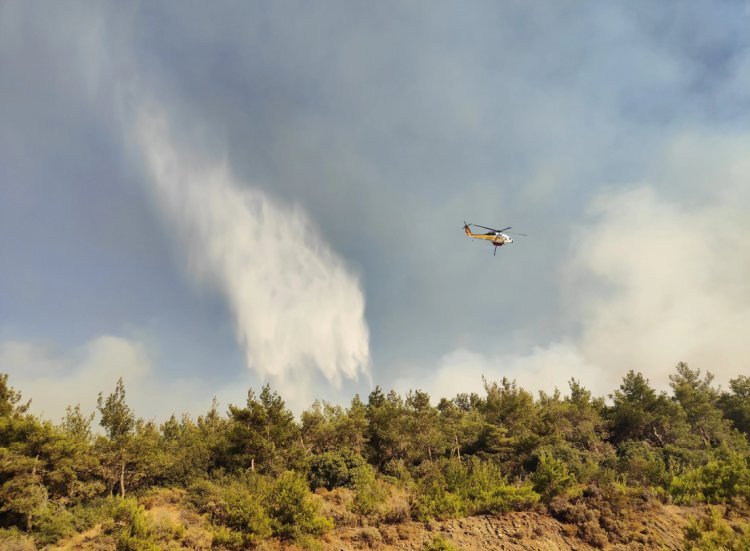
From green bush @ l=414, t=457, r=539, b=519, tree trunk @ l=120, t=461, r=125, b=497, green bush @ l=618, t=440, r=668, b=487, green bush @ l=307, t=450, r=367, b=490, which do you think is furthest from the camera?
green bush @ l=307, t=450, r=367, b=490

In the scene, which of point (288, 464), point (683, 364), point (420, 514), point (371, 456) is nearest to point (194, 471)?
point (288, 464)

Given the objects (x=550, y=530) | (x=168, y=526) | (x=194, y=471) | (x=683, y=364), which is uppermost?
(x=683, y=364)

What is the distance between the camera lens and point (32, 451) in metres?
30.3

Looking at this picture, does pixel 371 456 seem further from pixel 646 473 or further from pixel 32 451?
pixel 32 451

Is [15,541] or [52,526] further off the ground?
[52,526]

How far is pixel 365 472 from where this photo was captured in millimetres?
37562

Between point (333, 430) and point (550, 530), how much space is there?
30405 millimetres

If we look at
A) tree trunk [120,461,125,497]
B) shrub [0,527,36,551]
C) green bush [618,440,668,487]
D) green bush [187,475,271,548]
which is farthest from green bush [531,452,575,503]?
tree trunk [120,461,125,497]

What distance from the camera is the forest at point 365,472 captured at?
22.3 meters

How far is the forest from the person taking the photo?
22.3 metres

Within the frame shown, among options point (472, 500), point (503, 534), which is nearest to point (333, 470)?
point (472, 500)

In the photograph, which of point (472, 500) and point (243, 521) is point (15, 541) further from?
point (472, 500)

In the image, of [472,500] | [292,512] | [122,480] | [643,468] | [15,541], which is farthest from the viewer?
[122,480]

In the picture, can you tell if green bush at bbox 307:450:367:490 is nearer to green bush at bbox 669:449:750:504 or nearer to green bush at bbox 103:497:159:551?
green bush at bbox 103:497:159:551
